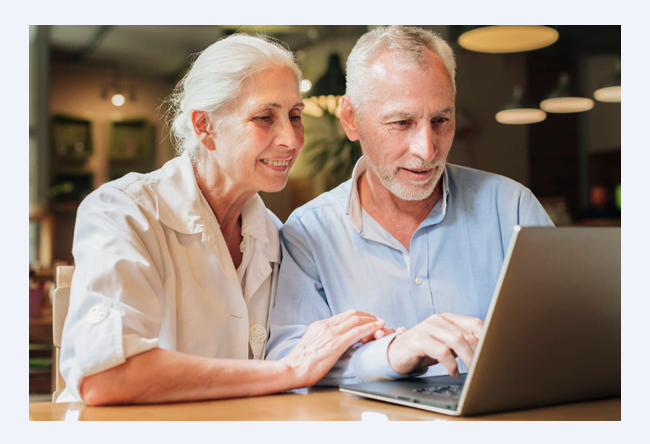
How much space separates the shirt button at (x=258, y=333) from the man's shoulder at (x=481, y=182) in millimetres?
620

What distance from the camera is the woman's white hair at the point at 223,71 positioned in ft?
4.73

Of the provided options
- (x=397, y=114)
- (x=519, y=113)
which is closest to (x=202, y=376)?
(x=397, y=114)

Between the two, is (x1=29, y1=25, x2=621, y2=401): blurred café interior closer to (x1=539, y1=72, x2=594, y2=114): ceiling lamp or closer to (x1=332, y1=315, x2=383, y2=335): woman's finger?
(x1=539, y1=72, x2=594, y2=114): ceiling lamp

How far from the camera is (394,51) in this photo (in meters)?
1.54

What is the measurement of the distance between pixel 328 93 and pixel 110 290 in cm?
358

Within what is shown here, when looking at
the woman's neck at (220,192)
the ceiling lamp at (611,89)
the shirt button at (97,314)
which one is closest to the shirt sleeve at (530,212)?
the woman's neck at (220,192)

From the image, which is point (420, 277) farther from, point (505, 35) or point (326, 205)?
point (505, 35)

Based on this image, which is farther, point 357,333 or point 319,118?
point 319,118

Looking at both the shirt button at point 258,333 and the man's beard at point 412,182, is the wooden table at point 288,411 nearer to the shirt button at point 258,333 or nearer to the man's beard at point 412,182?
the shirt button at point 258,333

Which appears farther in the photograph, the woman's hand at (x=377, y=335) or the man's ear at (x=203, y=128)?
the man's ear at (x=203, y=128)

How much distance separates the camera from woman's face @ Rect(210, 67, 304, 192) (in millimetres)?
1438
